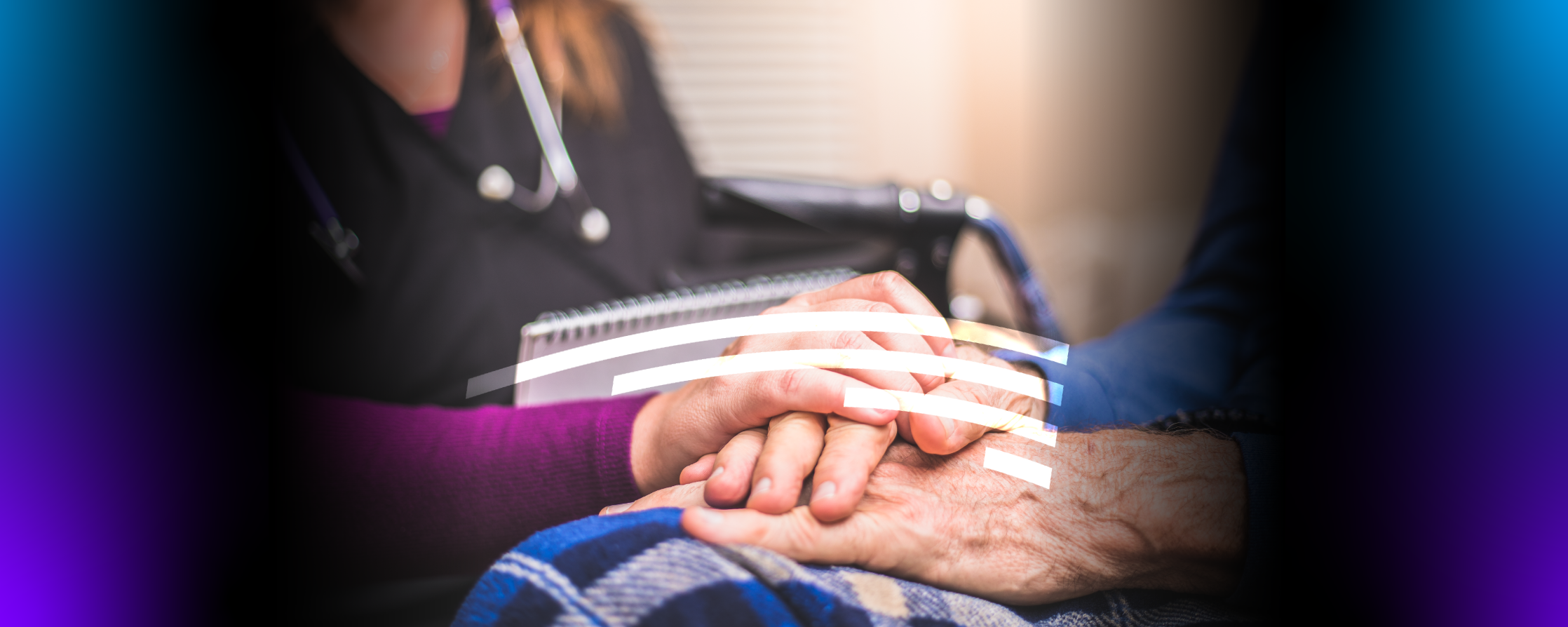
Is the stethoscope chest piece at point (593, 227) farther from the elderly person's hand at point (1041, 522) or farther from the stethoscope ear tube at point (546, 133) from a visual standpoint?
the elderly person's hand at point (1041, 522)

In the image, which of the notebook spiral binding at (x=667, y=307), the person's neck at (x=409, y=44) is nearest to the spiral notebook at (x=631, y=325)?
the notebook spiral binding at (x=667, y=307)

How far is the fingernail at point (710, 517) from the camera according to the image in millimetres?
224

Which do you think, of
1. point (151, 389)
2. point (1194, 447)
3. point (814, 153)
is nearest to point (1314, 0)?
point (1194, 447)

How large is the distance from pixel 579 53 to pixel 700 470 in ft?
1.03

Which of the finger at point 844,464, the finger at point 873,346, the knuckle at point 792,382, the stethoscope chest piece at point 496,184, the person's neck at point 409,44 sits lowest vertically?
the finger at point 844,464

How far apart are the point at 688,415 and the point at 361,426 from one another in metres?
0.16

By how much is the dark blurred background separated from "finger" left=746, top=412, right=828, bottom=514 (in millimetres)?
258

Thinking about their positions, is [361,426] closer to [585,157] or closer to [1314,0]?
[585,157]

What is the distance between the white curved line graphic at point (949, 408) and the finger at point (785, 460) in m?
0.02

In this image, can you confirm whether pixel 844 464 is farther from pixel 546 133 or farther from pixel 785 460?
pixel 546 133

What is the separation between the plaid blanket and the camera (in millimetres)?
223

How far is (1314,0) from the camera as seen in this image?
1.17 ft

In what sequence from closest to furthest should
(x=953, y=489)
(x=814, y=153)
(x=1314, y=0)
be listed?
(x=953, y=489) < (x=1314, y=0) < (x=814, y=153)

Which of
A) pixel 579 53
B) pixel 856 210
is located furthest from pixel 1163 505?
pixel 579 53
